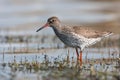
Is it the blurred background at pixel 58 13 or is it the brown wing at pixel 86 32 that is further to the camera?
the blurred background at pixel 58 13

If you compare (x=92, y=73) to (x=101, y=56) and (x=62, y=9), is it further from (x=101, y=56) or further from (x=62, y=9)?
(x=62, y=9)

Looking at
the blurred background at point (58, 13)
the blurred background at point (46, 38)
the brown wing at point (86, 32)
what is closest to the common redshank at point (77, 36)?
the brown wing at point (86, 32)

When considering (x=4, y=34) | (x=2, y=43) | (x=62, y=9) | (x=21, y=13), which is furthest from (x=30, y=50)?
(x=62, y=9)

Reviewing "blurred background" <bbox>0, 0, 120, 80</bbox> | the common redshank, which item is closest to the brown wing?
the common redshank

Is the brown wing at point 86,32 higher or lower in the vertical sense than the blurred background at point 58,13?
lower

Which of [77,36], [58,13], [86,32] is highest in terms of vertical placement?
[58,13]

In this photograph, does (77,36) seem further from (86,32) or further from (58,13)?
(58,13)

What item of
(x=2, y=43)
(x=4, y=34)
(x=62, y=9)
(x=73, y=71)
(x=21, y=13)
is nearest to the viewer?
(x=73, y=71)

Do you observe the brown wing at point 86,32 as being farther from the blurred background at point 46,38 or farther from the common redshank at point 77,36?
the blurred background at point 46,38

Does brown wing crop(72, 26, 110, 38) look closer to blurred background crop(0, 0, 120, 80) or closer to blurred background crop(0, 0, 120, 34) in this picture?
blurred background crop(0, 0, 120, 80)

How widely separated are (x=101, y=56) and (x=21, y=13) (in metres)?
12.6

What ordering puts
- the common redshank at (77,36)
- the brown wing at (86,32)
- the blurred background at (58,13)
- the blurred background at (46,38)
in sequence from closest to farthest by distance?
the blurred background at (46,38) → the common redshank at (77,36) → the brown wing at (86,32) → the blurred background at (58,13)

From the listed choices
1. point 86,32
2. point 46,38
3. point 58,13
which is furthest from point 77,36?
point 58,13

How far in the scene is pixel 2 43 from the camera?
19312 millimetres
